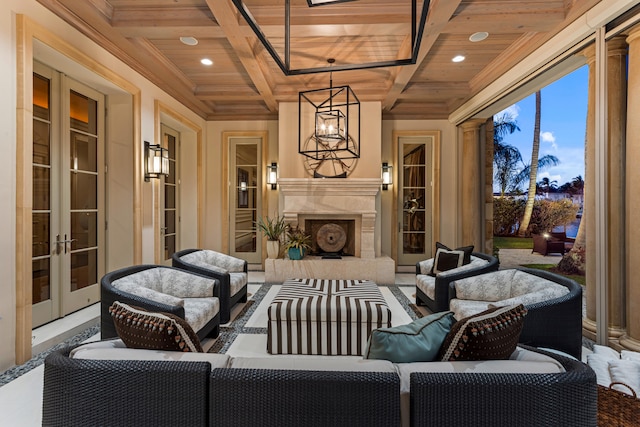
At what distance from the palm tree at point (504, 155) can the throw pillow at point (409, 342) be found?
6456 millimetres

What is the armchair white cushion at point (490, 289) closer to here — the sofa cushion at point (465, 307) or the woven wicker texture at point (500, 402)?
the sofa cushion at point (465, 307)

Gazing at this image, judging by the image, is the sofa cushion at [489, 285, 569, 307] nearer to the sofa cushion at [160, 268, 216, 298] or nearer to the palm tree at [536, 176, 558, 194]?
the sofa cushion at [160, 268, 216, 298]

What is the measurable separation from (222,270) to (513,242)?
235 inches

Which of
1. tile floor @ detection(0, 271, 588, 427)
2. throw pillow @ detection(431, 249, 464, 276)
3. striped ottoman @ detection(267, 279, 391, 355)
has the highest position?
throw pillow @ detection(431, 249, 464, 276)

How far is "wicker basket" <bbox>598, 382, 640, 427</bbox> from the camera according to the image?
4.82ft

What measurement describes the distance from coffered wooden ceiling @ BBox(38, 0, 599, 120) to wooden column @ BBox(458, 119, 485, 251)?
69 centimetres

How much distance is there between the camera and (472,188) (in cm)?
585

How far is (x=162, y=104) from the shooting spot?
4707mm

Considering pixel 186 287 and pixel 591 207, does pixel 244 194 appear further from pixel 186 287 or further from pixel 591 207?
pixel 591 207

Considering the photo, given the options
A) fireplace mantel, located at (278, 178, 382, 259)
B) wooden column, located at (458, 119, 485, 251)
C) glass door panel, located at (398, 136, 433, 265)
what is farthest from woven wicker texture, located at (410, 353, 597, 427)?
glass door panel, located at (398, 136, 433, 265)

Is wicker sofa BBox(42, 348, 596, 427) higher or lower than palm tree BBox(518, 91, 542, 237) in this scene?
lower

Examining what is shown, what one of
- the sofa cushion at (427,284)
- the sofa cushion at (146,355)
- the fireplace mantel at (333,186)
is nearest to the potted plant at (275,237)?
the fireplace mantel at (333,186)

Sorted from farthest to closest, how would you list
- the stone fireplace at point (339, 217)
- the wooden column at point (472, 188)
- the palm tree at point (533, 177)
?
the palm tree at point (533, 177)
the wooden column at point (472, 188)
the stone fireplace at point (339, 217)

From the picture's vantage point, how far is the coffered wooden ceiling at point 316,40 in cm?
307
